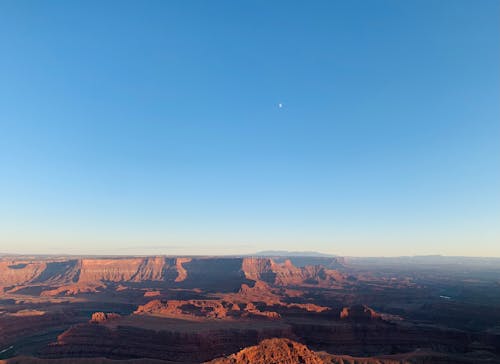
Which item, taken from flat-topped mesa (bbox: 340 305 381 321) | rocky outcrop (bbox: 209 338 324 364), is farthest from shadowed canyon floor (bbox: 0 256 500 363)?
flat-topped mesa (bbox: 340 305 381 321)

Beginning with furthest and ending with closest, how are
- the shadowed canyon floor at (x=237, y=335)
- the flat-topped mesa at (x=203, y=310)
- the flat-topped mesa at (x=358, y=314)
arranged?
the flat-topped mesa at (x=203, y=310)
the flat-topped mesa at (x=358, y=314)
the shadowed canyon floor at (x=237, y=335)

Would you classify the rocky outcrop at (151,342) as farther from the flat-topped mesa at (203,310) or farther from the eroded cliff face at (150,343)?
the flat-topped mesa at (203,310)

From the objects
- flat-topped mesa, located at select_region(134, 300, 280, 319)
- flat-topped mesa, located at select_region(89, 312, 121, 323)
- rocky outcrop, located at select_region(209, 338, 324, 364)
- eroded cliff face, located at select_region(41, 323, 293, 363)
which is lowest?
eroded cliff face, located at select_region(41, 323, 293, 363)

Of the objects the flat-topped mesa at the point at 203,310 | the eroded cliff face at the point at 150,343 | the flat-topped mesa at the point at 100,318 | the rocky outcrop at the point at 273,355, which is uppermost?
the rocky outcrop at the point at 273,355

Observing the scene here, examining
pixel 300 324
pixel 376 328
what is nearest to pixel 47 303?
pixel 300 324

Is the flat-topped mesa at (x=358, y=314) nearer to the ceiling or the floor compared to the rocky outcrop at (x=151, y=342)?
nearer to the ceiling

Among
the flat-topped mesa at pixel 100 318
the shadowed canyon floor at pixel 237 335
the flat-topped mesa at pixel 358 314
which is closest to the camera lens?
the shadowed canyon floor at pixel 237 335

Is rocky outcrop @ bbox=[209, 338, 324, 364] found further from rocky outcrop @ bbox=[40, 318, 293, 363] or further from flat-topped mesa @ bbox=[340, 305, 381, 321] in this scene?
flat-topped mesa @ bbox=[340, 305, 381, 321]

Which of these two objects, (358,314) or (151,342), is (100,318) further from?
(358,314)

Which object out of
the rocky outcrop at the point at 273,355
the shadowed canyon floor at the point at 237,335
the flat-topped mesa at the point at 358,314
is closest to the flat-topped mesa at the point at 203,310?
the shadowed canyon floor at the point at 237,335

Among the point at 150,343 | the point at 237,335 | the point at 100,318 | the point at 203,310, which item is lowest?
the point at 150,343

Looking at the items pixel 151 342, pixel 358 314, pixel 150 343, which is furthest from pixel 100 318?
pixel 358 314
